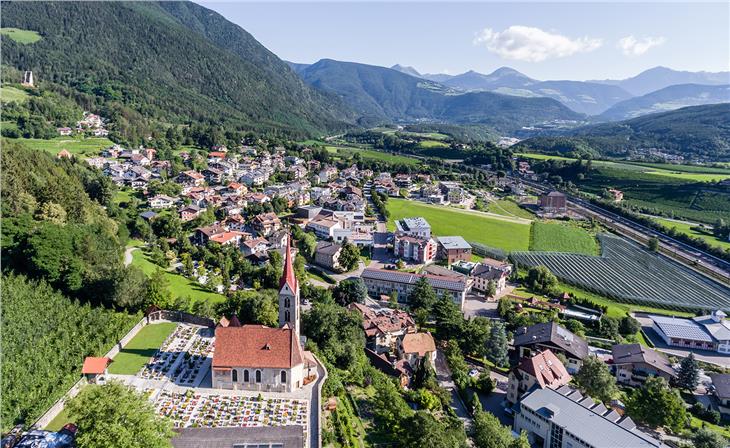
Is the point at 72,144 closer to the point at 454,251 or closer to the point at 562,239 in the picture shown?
the point at 454,251

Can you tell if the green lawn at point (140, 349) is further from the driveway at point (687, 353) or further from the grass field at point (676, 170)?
the grass field at point (676, 170)

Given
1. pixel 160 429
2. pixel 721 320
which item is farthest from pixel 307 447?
pixel 721 320

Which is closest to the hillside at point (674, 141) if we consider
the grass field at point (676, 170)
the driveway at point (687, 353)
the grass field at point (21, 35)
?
the grass field at point (676, 170)

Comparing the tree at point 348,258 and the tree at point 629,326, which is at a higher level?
the tree at point 348,258

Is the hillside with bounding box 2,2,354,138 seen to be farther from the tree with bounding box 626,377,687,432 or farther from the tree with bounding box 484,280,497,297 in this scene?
the tree with bounding box 626,377,687,432

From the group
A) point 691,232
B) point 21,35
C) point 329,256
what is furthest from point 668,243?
point 21,35

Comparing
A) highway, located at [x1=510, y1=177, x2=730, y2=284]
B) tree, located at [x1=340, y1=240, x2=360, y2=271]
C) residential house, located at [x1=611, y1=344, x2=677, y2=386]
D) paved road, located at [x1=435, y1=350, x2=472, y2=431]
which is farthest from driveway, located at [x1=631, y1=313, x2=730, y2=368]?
tree, located at [x1=340, y1=240, x2=360, y2=271]

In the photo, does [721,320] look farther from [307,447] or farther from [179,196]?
[179,196]
